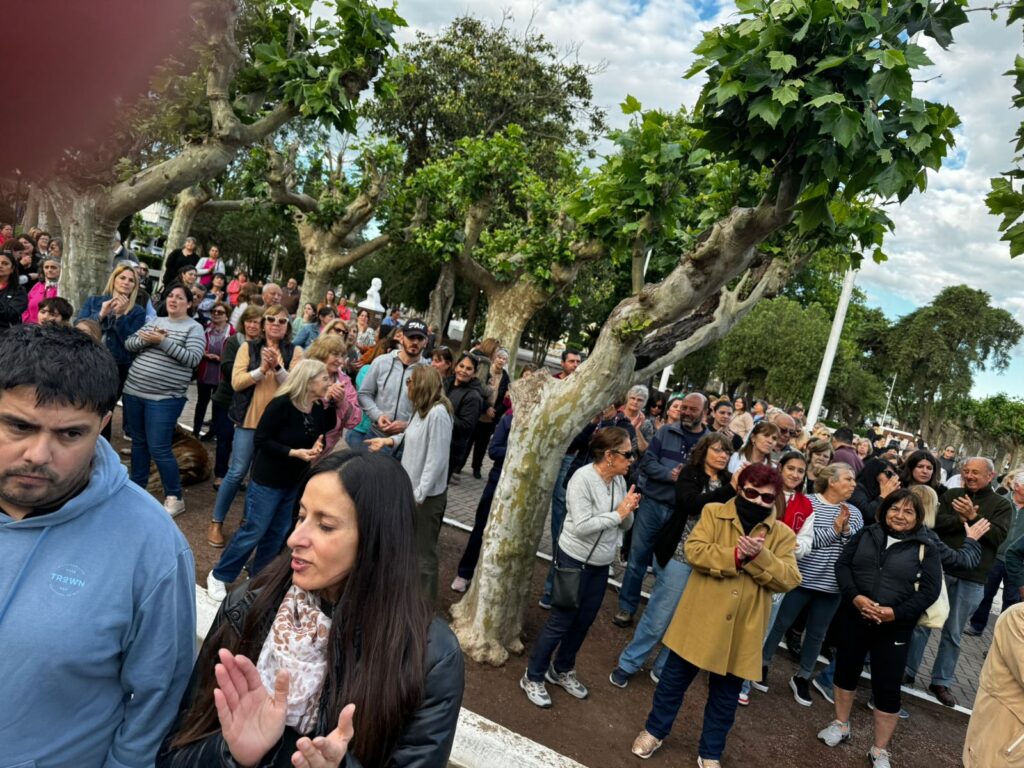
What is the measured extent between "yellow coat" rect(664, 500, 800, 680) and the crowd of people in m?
0.01

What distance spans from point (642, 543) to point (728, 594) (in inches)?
72.0

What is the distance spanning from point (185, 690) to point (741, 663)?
3.11 m

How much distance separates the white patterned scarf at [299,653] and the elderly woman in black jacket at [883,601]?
12.9 feet

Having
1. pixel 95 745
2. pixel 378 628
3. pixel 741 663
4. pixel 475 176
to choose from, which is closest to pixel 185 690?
pixel 95 745

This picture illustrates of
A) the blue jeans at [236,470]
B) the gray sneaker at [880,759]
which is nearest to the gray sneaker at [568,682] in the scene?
the gray sneaker at [880,759]

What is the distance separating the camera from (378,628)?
206 cm

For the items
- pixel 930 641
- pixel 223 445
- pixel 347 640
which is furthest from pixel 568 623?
pixel 930 641

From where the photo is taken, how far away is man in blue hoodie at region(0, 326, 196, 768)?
1.85m

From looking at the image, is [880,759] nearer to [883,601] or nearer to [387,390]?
[883,601]

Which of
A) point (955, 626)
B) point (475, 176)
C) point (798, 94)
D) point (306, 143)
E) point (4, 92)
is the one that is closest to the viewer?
point (4, 92)

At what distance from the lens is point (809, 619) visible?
5664 mm

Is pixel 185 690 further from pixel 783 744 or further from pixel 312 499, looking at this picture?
pixel 783 744

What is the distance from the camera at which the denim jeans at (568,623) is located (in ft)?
14.8

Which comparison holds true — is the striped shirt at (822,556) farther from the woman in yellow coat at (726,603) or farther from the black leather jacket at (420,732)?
the black leather jacket at (420,732)
